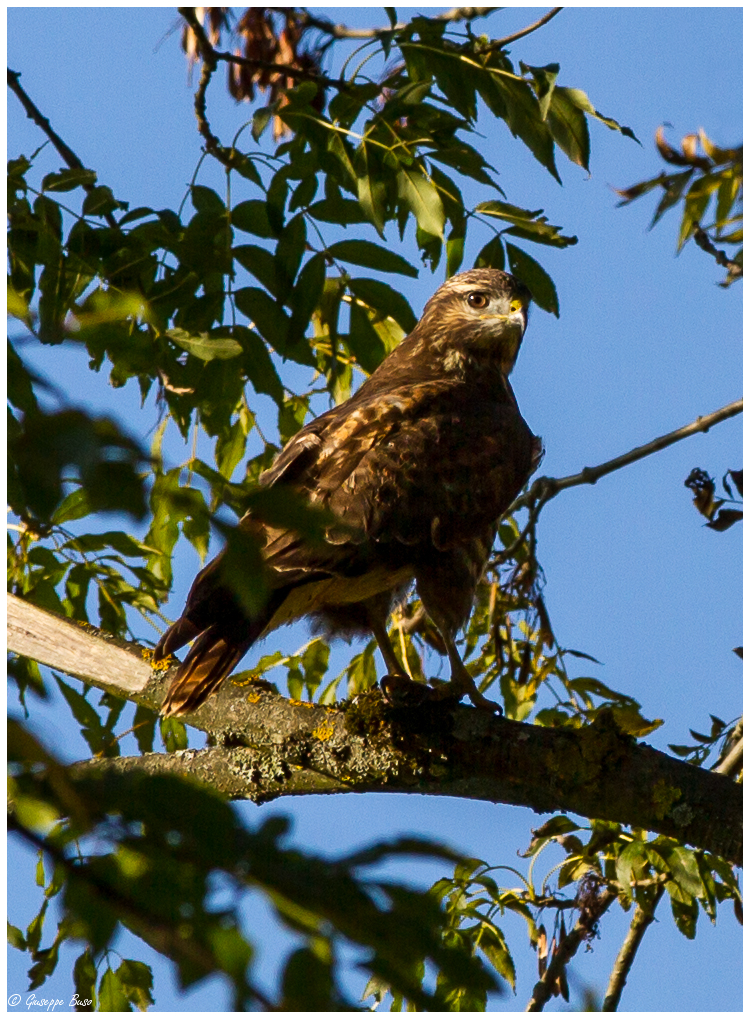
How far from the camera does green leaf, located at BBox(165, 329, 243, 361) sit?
2.35m

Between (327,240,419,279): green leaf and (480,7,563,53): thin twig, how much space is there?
1.96 ft

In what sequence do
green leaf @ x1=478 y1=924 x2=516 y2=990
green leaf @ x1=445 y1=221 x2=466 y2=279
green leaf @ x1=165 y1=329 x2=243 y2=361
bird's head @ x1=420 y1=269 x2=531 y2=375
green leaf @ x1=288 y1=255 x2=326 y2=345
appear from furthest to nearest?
bird's head @ x1=420 y1=269 x2=531 y2=375, green leaf @ x1=445 y1=221 x2=466 y2=279, green leaf @ x1=478 y1=924 x2=516 y2=990, green leaf @ x1=288 y1=255 x2=326 y2=345, green leaf @ x1=165 y1=329 x2=243 y2=361

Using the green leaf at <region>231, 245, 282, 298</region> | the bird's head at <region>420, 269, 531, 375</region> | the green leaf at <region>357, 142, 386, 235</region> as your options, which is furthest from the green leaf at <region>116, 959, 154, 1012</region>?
the bird's head at <region>420, 269, 531, 375</region>

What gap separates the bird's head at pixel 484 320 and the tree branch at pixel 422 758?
165 centimetres

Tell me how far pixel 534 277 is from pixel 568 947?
6.40ft

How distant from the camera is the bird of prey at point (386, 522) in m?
3.15

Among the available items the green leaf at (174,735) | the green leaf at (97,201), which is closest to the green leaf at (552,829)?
the green leaf at (174,735)

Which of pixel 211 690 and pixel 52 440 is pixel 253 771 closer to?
pixel 211 690

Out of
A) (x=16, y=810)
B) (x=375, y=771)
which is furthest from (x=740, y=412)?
(x=16, y=810)

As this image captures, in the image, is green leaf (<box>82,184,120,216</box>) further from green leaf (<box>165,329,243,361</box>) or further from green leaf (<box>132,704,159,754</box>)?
green leaf (<box>132,704,159,754</box>)

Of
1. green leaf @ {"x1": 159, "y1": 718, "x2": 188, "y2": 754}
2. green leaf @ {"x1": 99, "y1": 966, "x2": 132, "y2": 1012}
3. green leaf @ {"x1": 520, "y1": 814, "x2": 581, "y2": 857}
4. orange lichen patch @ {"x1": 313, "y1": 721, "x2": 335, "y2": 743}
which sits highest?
green leaf @ {"x1": 159, "y1": 718, "x2": 188, "y2": 754}

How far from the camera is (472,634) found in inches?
161

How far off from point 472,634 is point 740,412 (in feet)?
3.93

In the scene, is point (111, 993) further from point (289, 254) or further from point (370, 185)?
point (370, 185)
